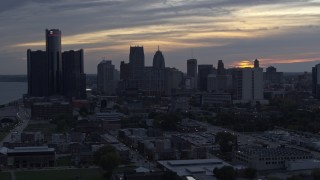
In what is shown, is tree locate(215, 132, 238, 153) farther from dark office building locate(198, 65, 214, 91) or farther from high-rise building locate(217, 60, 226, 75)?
high-rise building locate(217, 60, 226, 75)

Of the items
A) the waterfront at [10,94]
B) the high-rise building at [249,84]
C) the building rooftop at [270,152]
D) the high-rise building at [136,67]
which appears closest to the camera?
the building rooftop at [270,152]

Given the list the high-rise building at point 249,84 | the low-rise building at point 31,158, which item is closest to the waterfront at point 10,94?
the high-rise building at point 249,84

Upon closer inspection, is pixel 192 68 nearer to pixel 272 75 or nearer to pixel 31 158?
pixel 272 75

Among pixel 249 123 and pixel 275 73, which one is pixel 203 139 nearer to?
pixel 249 123

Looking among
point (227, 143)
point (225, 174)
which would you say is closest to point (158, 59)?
point (227, 143)

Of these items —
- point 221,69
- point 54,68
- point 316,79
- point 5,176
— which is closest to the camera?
point 5,176

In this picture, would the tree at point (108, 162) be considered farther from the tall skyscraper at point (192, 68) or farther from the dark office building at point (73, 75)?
the tall skyscraper at point (192, 68)

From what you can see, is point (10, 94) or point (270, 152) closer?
point (270, 152)
